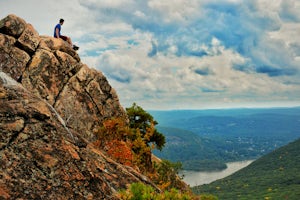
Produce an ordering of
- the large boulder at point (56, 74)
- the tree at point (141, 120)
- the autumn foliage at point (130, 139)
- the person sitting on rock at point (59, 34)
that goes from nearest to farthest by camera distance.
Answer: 1. the autumn foliage at point (130, 139)
2. the large boulder at point (56, 74)
3. the person sitting on rock at point (59, 34)
4. the tree at point (141, 120)

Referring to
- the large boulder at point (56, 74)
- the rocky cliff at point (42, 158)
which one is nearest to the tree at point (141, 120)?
the large boulder at point (56, 74)

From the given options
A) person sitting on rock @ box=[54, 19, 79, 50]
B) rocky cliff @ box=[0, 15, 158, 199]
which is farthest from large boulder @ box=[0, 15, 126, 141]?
rocky cliff @ box=[0, 15, 158, 199]

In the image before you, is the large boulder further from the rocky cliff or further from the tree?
the rocky cliff

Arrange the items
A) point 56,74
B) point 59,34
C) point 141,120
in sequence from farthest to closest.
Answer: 1. point 141,120
2. point 59,34
3. point 56,74

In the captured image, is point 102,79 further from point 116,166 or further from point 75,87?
point 116,166

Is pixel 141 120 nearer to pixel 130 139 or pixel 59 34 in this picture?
pixel 130 139

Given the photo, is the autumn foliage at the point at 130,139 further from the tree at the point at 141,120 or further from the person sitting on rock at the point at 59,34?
the person sitting on rock at the point at 59,34

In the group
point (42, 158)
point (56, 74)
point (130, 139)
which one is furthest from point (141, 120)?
point (42, 158)

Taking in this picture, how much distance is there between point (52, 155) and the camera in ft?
29.8

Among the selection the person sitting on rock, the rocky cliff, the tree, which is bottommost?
the rocky cliff

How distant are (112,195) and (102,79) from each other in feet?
99.4

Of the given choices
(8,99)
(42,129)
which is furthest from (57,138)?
(8,99)

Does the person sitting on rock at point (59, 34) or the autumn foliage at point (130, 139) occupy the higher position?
the person sitting on rock at point (59, 34)

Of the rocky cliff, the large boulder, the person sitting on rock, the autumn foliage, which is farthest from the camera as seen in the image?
the person sitting on rock
